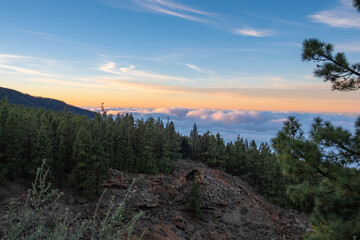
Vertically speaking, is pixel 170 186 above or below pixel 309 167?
below

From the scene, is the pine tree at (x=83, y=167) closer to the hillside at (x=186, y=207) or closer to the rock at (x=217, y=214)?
the hillside at (x=186, y=207)

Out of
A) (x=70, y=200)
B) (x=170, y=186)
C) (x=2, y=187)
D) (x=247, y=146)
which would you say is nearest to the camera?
(x=2, y=187)

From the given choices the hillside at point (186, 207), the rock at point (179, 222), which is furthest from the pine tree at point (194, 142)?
the rock at point (179, 222)

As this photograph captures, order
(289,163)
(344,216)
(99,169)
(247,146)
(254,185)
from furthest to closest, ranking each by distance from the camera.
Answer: (247,146), (254,185), (99,169), (344,216), (289,163)

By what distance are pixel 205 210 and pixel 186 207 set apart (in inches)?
163

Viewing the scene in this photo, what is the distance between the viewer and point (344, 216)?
27.4 feet

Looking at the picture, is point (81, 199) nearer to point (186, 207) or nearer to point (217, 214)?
point (186, 207)

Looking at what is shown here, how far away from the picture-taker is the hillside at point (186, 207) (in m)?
29.5

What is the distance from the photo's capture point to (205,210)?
3997cm

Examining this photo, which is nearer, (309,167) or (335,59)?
(309,167)

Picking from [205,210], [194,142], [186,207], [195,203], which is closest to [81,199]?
[186,207]

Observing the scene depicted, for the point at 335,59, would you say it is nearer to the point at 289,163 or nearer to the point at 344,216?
the point at 289,163

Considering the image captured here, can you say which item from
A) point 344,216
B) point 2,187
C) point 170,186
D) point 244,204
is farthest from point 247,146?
point 344,216

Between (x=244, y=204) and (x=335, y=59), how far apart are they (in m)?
38.9
